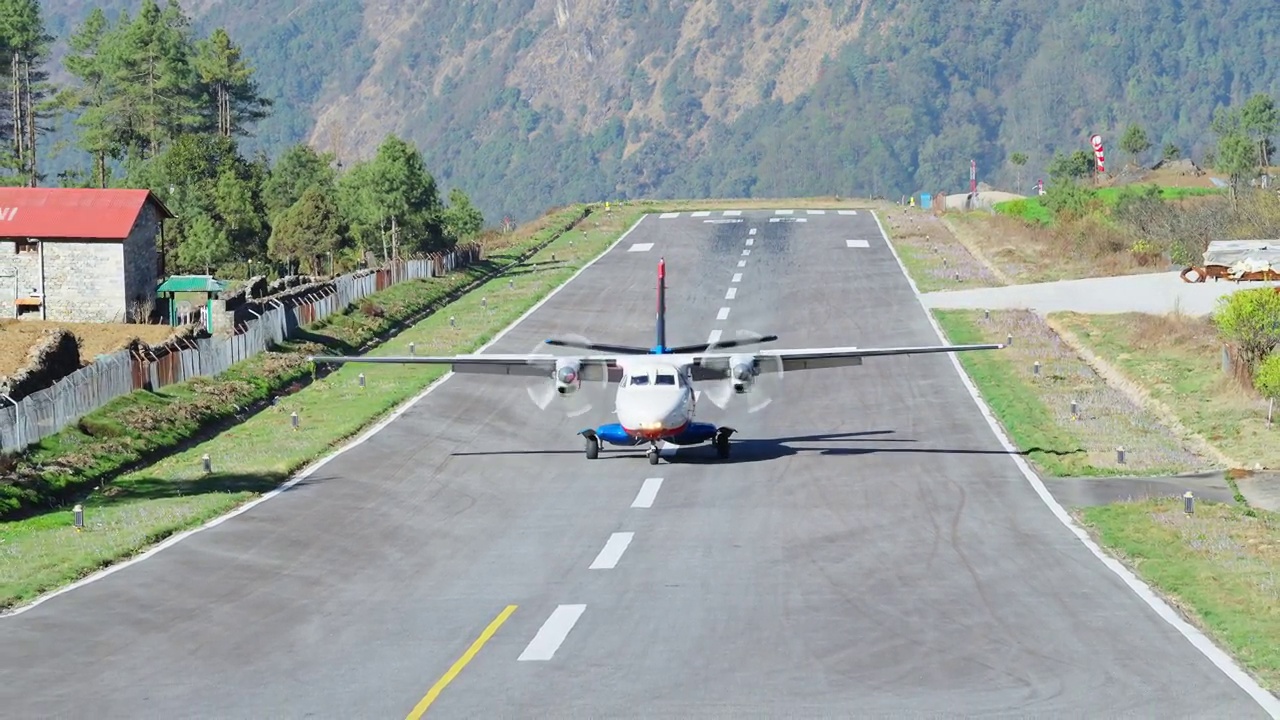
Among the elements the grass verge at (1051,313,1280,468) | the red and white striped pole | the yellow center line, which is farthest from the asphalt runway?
the red and white striped pole

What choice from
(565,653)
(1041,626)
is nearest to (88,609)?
(565,653)

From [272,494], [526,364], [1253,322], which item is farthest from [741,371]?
[1253,322]

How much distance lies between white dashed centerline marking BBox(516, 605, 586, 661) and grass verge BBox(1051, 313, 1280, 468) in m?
23.1

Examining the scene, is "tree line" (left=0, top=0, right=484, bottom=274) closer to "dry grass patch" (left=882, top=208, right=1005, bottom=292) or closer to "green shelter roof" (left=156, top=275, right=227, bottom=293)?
"green shelter roof" (left=156, top=275, right=227, bottom=293)

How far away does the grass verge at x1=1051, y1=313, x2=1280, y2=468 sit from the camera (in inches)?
1802

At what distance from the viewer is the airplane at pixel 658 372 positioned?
1588 inches

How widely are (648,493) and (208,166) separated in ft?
276

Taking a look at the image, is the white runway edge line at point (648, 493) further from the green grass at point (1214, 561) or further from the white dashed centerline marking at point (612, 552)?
the green grass at point (1214, 561)

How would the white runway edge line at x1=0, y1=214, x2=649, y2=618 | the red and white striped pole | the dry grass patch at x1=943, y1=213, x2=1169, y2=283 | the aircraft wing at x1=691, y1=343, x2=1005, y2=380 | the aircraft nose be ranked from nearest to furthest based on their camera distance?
the white runway edge line at x1=0, y1=214, x2=649, y2=618 < the aircraft nose < the aircraft wing at x1=691, y1=343, x2=1005, y2=380 < the dry grass patch at x1=943, y1=213, x2=1169, y2=283 < the red and white striped pole

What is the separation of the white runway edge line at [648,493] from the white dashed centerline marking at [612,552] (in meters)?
3.49

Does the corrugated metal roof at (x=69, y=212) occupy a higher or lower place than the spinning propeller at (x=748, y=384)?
higher

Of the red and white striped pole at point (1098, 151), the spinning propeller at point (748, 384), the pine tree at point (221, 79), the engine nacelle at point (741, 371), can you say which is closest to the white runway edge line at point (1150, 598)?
the spinning propeller at point (748, 384)

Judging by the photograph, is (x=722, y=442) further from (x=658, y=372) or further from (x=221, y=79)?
(x=221, y=79)

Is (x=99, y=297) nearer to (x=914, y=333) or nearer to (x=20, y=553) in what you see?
(x=914, y=333)
